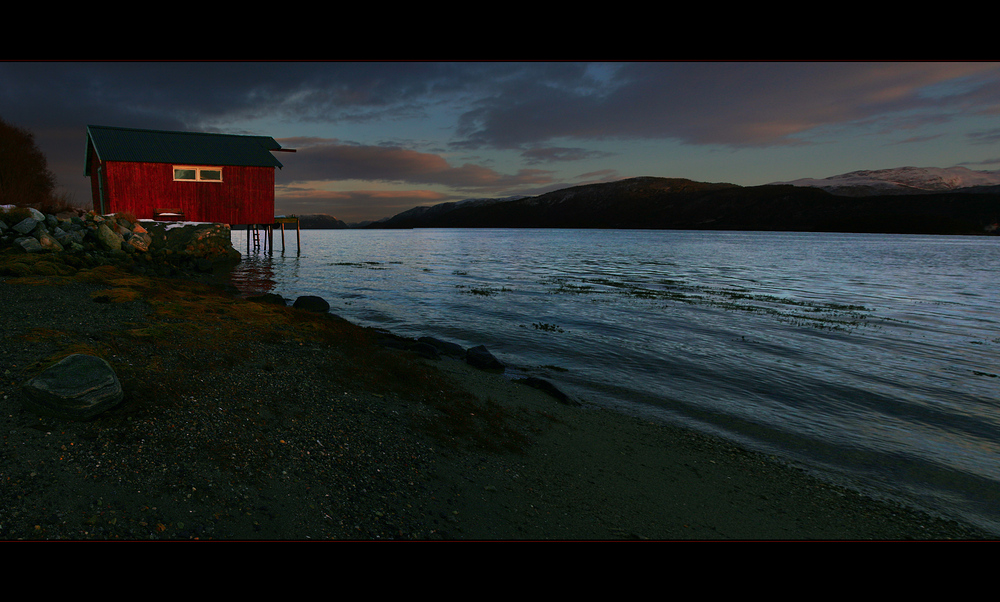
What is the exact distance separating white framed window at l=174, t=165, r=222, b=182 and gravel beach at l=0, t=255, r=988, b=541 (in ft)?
91.0

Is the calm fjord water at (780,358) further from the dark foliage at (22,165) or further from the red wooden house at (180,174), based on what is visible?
the dark foliage at (22,165)

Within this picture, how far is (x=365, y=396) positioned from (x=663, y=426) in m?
5.22

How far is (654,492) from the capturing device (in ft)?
17.8

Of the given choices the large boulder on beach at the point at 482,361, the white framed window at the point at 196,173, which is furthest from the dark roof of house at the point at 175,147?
the large boulder on beach at the point at 482,361

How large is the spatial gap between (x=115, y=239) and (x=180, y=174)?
1295cm

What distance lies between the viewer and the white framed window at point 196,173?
1235 inches

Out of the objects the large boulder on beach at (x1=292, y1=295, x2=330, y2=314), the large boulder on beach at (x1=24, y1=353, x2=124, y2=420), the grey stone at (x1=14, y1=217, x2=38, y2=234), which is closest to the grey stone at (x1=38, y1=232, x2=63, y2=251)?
the grey stone at (x1=14, y1=217, x2=38, y2=234)

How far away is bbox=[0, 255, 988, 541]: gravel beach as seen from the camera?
3.63 meters

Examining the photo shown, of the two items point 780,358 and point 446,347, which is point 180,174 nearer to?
point 446,347

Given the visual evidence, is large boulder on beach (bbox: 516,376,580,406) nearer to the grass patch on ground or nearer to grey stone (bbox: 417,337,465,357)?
the grass patch on ground
